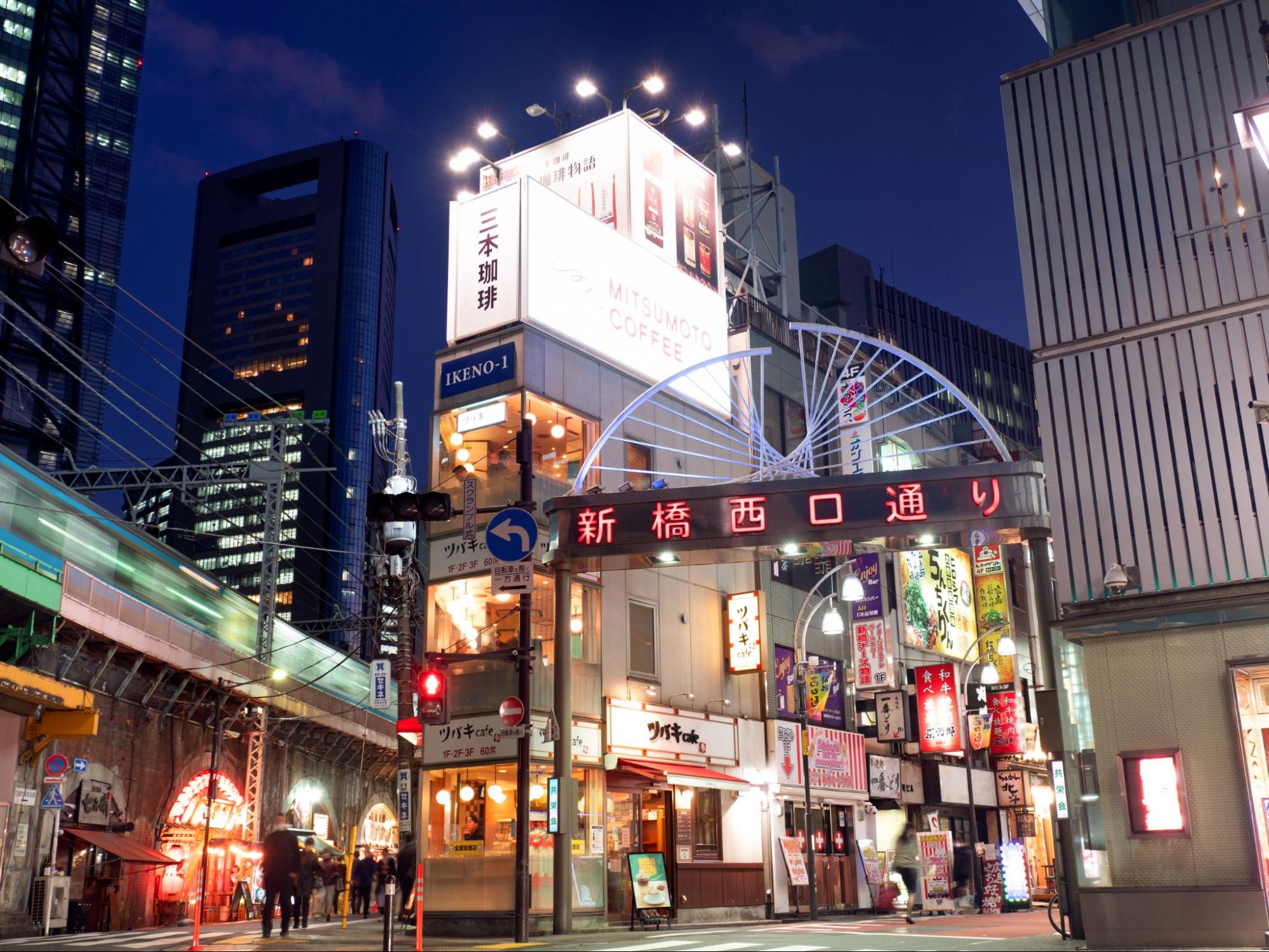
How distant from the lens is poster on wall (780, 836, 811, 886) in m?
30.0

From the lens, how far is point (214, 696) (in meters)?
32.2

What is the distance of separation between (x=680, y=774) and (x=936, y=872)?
26.7 feet

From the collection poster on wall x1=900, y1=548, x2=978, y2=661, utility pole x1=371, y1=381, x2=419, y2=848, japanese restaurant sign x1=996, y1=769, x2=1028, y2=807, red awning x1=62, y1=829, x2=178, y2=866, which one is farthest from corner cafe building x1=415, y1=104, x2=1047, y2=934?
japanese restaurant sign x1=996, y1=769, x2=1028, y2=807

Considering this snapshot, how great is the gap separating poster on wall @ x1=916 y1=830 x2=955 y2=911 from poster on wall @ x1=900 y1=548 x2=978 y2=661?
1031 centimetres

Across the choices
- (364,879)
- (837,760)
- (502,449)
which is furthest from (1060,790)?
(364,879)

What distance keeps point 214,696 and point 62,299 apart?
6541 cm

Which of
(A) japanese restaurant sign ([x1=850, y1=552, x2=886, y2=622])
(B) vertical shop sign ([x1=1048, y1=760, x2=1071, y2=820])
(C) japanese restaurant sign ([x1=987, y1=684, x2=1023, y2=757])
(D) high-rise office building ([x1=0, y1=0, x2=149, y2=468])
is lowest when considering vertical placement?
(B) vertical shop sign ([x1=1048, y1=760, x2=1071, y2=820])

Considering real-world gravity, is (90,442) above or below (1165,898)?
above

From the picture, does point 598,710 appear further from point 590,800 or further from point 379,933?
point 379,933

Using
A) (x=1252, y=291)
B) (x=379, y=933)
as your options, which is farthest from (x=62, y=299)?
(x=1252, y=291)

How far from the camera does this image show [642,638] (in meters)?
28.3

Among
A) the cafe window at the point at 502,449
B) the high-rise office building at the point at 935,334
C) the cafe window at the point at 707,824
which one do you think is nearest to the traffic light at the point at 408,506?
the cafe window at the point at 502,449

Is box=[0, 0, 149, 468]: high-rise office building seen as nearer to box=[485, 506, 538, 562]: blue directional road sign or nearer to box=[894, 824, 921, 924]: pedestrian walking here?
box=[894, 824, 921, 924]: pedestrian walking

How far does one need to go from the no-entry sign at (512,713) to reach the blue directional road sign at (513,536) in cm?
265
